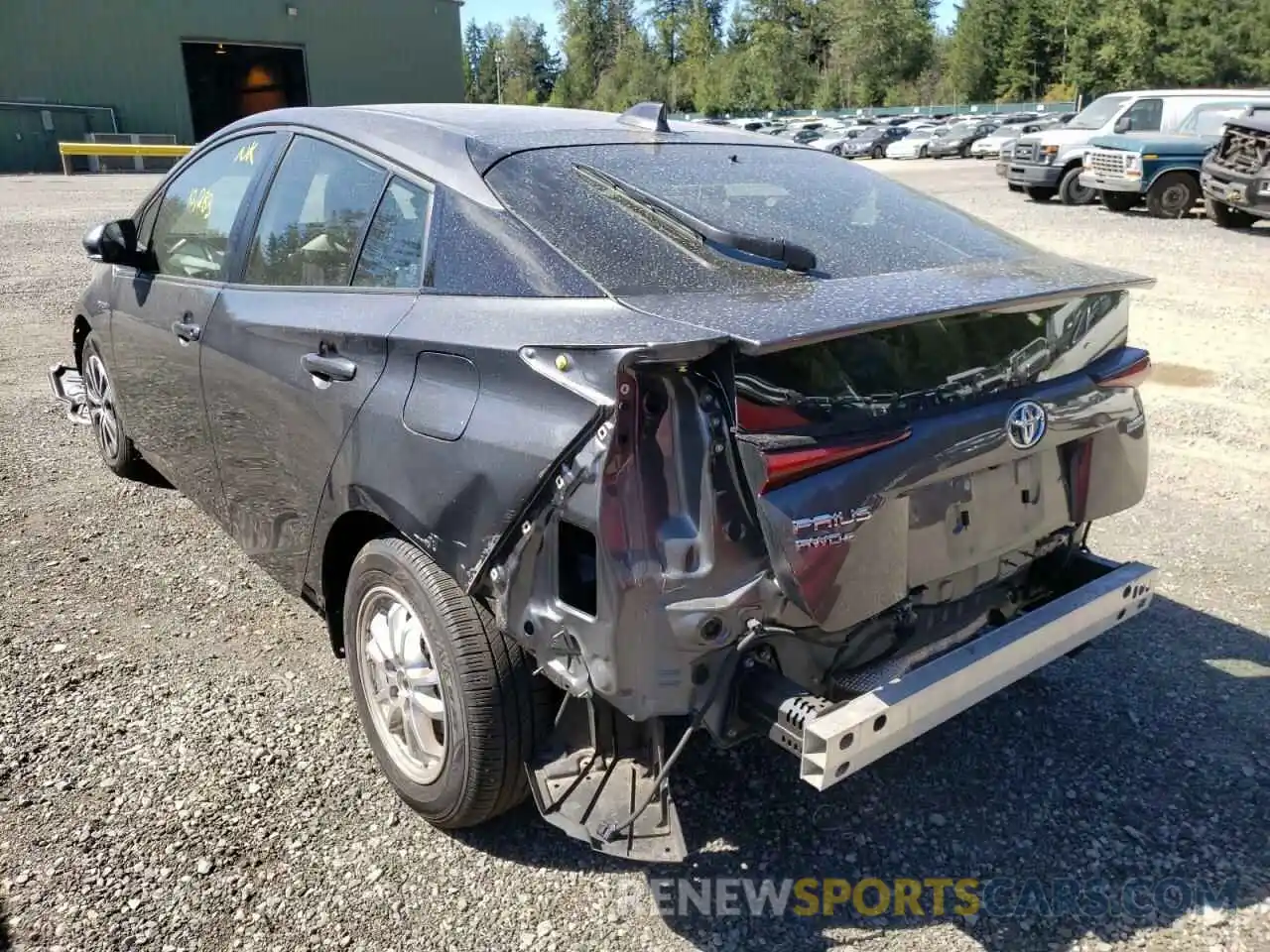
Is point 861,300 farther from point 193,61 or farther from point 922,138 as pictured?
point 193,61

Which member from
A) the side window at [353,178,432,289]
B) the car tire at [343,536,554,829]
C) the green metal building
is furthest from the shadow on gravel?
the green metal building

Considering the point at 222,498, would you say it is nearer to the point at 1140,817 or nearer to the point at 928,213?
the point at 928,213

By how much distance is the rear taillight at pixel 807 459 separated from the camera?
2.09 metres

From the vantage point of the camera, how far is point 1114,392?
2775 millimetres

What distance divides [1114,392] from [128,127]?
47519 millimetres

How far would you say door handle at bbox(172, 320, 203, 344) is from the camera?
3.61 metres

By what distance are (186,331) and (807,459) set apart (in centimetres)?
256

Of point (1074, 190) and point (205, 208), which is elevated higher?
point (205, 208)

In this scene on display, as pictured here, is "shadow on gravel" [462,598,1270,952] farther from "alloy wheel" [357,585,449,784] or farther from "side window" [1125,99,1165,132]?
"side window" [1125,99,1165,132]

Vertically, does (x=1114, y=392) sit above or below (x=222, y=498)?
above

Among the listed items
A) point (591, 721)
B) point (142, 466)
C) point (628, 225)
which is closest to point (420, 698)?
point (591, 721)

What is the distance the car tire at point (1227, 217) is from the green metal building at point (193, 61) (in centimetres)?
3776

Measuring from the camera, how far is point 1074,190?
1952 cm

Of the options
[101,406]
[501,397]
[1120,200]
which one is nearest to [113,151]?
[1120,200]
